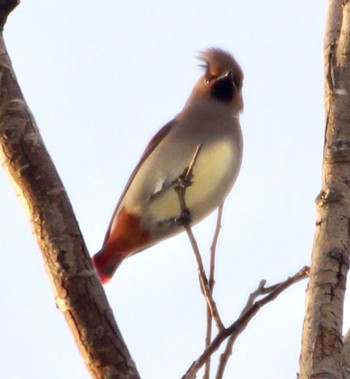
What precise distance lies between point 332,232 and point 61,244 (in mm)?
595

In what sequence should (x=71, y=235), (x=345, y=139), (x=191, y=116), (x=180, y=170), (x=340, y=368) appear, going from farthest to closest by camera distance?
(x=191, y=116), (x=180, y=170), (x=345, y=139), (x=71, y=235), (x=340, y=368)

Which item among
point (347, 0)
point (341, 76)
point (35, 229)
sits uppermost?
point (347, 0)

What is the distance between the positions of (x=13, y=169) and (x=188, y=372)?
1.97 feet

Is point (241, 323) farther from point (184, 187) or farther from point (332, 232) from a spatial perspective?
point (184, 187)

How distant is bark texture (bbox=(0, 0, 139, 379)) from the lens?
6.95ft

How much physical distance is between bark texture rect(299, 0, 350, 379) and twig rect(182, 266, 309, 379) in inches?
3.4

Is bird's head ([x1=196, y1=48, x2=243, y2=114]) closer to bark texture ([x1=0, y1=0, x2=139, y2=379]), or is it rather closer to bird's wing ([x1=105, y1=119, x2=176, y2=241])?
bird's wing ([x1=105, y1=119, x2=176, y2=241])

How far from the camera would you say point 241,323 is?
2180 millimetres

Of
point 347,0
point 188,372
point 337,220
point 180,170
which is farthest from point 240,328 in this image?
point 180,170

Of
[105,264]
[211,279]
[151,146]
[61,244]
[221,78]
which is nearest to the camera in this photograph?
[61,244]

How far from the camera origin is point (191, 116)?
4.58 m

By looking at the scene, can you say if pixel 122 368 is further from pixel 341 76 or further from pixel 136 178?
pixel 136 178

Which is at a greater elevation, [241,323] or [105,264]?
[105,264]

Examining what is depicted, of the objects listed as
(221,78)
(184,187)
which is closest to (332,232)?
(184,187)
